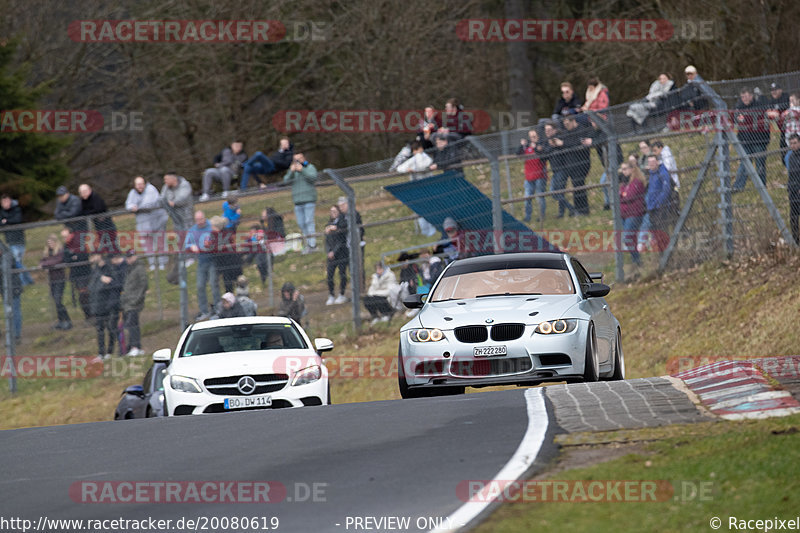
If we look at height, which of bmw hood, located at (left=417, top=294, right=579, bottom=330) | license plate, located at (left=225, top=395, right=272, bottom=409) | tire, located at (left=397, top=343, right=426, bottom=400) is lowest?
license plate, located at (left=225, top=395, right=272, bottom=409)

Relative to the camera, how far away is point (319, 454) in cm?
986

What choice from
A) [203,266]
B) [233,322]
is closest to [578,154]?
[203,266]

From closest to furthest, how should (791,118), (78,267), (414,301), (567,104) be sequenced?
(414,301)
(791,118)
(78,267)
(567,104)

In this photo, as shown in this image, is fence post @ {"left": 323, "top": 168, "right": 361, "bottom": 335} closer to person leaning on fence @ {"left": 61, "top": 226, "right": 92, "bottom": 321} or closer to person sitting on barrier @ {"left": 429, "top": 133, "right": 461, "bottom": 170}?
person sitting on barrier @ {"left": 429, "top": 133, "right": 461, "bottom": 170}

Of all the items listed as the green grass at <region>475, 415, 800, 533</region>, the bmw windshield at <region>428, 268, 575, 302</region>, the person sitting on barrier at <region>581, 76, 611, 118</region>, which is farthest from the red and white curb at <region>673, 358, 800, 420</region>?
the person sitting on barrier at <region>581, 76, 611, 118</region>

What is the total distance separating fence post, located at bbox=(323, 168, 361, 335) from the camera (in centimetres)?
2306

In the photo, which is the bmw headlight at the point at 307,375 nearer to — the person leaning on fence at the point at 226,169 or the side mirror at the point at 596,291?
the side mirror at the point at 596,291

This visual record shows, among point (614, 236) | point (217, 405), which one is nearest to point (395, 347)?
point (614, 236)

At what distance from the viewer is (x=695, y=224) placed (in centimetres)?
2073

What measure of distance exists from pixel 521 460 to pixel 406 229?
1531 cm

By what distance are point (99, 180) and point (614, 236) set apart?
28.6 metres

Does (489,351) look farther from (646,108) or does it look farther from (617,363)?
(646,108)

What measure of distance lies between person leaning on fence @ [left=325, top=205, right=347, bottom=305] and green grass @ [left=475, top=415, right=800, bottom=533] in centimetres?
1418

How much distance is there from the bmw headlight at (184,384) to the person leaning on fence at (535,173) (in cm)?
904
